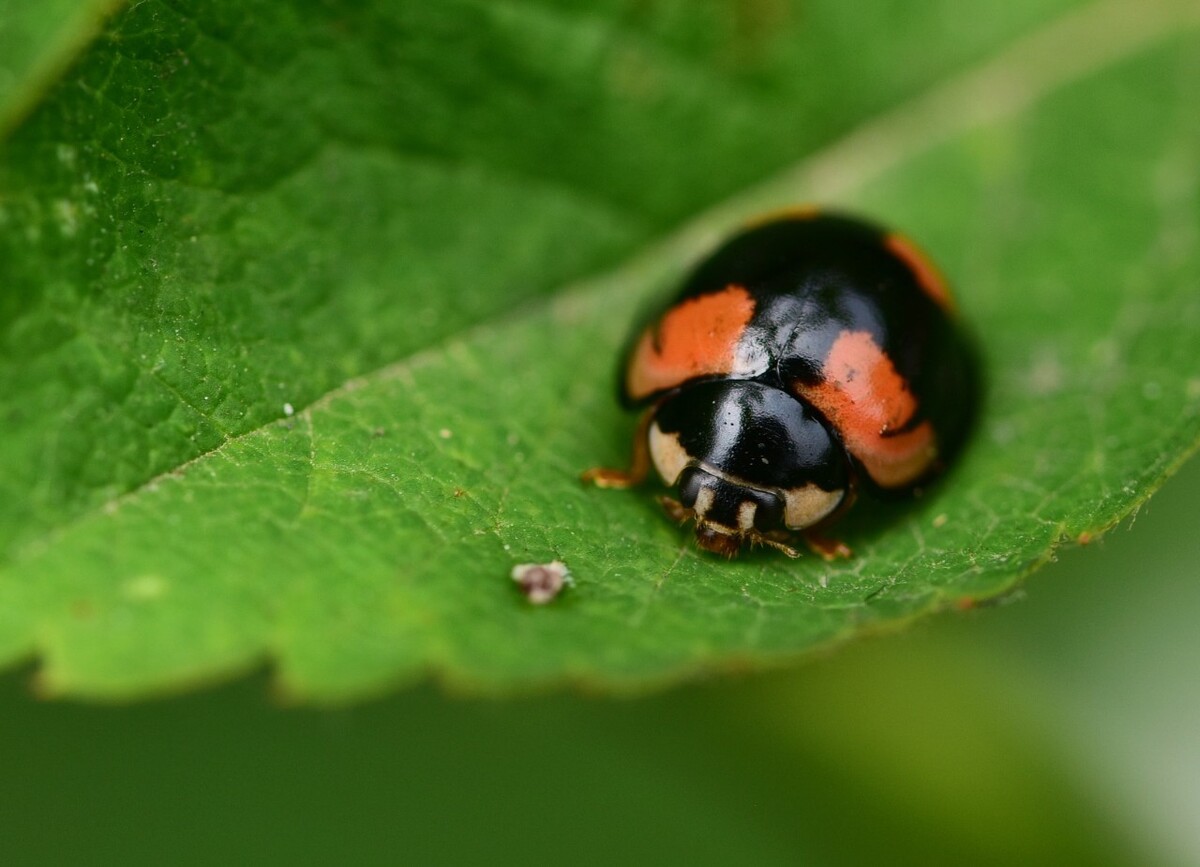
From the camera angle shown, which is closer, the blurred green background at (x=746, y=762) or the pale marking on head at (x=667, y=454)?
the pale marking on head at (x=667, y=454)

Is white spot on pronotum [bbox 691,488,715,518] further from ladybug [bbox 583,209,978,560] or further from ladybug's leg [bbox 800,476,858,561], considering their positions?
ladybug's leg [bbox 800,476,858,561]

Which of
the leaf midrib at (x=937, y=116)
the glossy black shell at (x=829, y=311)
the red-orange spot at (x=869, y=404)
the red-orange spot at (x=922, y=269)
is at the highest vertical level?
the leaf midrib at (x=937, y=116)

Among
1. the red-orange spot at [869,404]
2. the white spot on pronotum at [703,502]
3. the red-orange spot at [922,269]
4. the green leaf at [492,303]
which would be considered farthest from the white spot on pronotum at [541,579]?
the red-orange spot at [922,269]

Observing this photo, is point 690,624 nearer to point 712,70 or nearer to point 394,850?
point 712,70

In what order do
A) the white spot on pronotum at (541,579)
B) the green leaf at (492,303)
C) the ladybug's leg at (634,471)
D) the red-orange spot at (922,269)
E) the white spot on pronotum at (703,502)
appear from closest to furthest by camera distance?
the green leaf at (492,303), the white spot on pronotum at (541,579), the white spot on pronotum at (703,502), the ladybug's leg at (634,471), the red-orange spot at (922,269)

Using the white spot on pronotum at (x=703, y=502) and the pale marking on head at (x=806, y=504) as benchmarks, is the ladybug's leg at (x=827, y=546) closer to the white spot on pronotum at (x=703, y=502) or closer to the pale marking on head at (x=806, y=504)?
the pale marking on head at (x=806, y=504)

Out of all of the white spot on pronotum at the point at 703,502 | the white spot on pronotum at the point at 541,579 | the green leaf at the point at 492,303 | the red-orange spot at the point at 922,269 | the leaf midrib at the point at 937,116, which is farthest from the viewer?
the leaf midrib at the point at 937,116

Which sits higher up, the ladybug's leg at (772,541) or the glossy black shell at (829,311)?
the glossy black shell at (829,311)

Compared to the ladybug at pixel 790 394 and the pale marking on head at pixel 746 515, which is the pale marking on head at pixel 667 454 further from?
the pale marking on head at pixel 746 515
